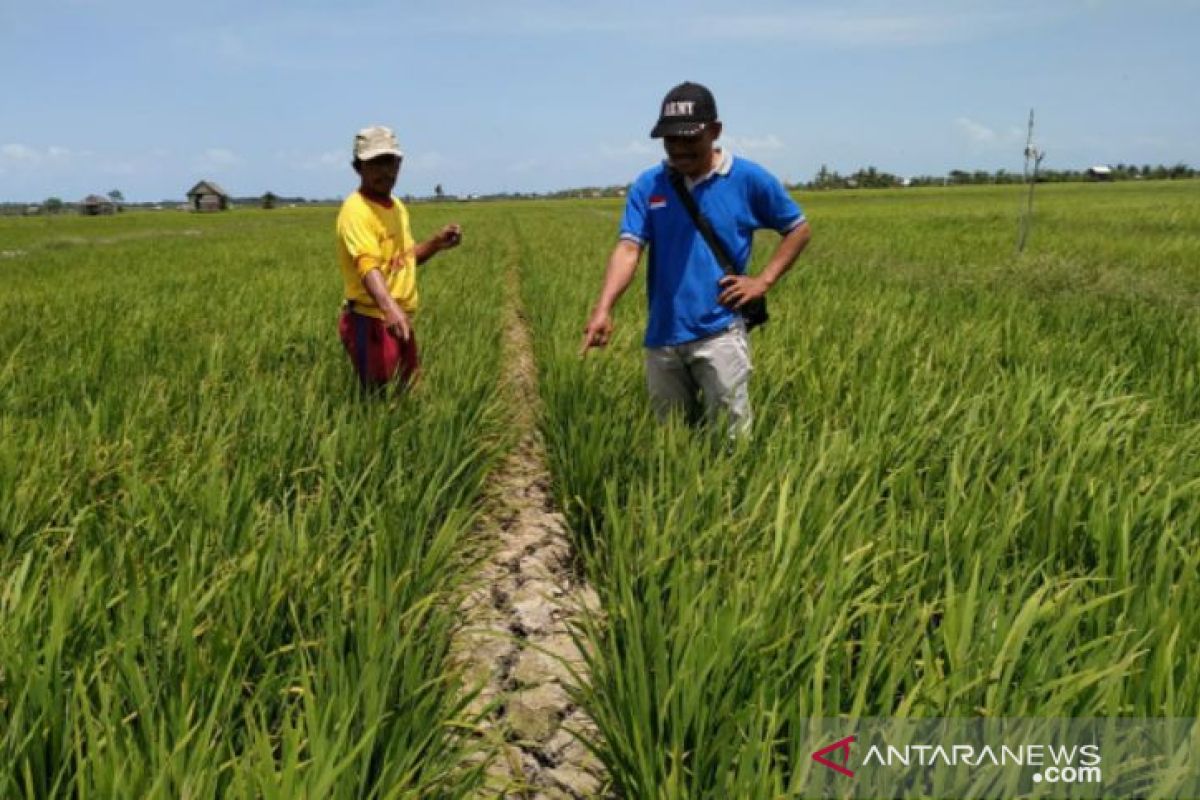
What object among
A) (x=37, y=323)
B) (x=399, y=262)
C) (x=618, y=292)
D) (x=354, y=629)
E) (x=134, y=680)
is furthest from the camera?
(x=37, y=323)

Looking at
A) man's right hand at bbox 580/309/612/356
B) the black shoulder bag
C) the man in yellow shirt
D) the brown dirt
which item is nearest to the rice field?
the brown dirt

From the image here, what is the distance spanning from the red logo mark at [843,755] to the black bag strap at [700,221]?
184cm

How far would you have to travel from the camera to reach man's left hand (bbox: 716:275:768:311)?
2713 millimetres

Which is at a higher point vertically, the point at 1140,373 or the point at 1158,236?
the point at 1158,236

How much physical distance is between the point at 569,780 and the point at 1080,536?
60.7 inches

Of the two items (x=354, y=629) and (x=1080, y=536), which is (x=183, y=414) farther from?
(x=1080, y=536)

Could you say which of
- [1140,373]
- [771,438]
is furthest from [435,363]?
[1140,373]

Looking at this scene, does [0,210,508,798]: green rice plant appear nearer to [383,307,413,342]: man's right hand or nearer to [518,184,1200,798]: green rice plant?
[383,307,413,342]: man's right hand

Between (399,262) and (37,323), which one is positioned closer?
(399,262)

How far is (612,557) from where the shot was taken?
217 centimetres

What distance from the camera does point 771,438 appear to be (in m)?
2.67

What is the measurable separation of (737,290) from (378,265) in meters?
1.50

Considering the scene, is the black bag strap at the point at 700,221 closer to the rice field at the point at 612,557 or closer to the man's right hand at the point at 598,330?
the man's right hand at the point at 598,330
